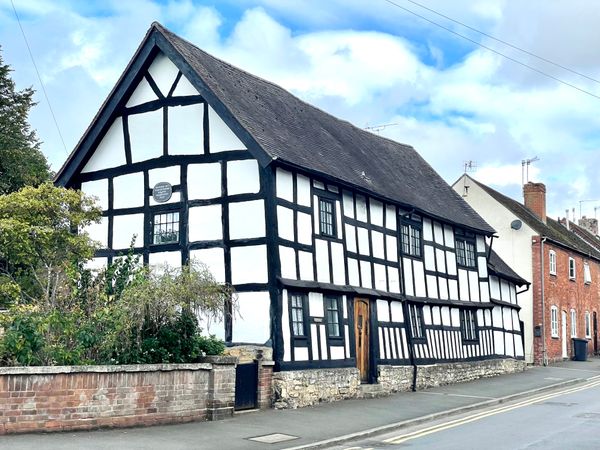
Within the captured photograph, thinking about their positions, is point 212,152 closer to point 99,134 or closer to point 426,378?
point 99,134

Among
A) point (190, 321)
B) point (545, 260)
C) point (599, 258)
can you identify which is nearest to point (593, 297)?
point (599, 258)

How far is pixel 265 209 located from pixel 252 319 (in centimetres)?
263

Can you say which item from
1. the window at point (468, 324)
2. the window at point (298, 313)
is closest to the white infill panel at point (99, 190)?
the window at point (298, 313)

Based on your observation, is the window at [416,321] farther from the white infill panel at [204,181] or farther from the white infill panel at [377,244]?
the white infill panel at [204,181]

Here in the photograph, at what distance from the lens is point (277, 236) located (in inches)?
732

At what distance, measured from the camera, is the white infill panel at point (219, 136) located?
19.3 metres

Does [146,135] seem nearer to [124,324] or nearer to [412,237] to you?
[124,324]

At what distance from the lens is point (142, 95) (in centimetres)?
2119

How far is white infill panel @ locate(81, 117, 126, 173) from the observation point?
2156cm

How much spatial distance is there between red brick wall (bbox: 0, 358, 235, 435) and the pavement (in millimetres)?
245

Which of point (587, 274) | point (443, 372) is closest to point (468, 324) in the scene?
point (443, 372)

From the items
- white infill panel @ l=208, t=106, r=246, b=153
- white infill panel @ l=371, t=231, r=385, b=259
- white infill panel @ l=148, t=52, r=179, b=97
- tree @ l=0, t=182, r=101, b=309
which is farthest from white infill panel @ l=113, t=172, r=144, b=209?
white infill panel @ l=371, t=231, r=385, b=259

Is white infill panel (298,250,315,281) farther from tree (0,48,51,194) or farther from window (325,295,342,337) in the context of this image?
tree (0,48,51,194)

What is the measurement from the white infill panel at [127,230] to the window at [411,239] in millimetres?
8316
